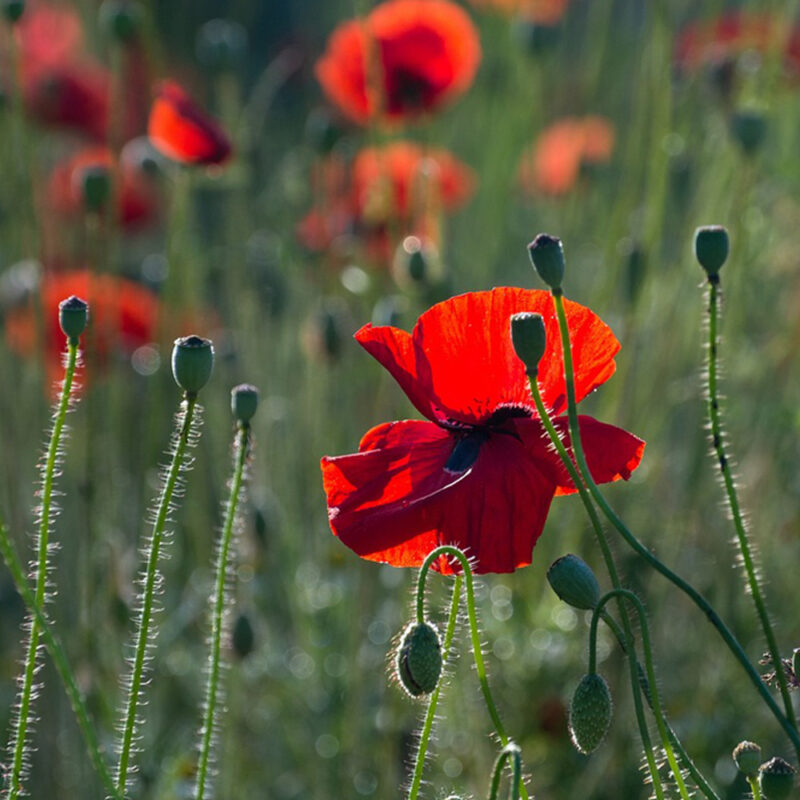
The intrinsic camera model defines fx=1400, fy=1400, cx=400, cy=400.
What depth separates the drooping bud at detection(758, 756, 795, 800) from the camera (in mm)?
793

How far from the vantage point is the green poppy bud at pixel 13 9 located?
63.6 inches

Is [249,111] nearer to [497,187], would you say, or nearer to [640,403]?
[497,187]

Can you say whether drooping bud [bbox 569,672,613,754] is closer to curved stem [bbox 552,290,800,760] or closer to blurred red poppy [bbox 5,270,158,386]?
curved stem [bbox 552,290,800,760]

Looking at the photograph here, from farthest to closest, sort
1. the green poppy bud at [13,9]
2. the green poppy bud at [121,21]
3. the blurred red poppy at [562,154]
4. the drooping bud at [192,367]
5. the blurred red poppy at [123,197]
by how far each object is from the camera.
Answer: the blurred red poppy at [123,197]
the blurred red poppy at [562,154]
the green poppy bud at [121,21]
the green poppy bud at [13,9]
the drooping bud at [192,367]

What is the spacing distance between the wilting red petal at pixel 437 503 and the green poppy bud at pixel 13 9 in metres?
0.92

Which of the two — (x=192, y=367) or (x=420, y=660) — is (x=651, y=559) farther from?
(x=192, y=367)

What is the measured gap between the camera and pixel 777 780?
2.60ft

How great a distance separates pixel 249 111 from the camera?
239 centimetres

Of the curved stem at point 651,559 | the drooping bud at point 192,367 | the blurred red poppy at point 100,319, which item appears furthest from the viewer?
the blurred red poppy at point 100,319

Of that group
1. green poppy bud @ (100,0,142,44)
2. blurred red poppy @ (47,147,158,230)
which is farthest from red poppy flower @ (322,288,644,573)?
blurred red poppy @ (47,147,158,230)

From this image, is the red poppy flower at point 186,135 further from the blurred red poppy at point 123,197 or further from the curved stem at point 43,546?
the blurred red poppy at point 123,197

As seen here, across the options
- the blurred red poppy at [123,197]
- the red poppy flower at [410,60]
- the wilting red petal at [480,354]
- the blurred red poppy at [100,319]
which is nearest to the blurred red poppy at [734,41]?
the red poppy flower at [410,60]

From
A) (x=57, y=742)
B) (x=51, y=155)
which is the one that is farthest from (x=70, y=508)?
(x=51, y=155)

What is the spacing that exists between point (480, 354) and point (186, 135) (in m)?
0.85
